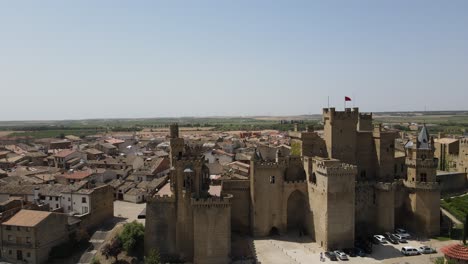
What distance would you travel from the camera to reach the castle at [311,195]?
3959cm

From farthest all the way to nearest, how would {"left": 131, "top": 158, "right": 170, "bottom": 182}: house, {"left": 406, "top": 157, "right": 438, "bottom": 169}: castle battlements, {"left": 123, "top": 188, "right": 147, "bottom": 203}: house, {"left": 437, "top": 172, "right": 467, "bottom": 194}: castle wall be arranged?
{"left": 131, "top": 158, "right": 170, "bottom": 182}: house → {"left": 123, "top": 188, "right": 147, "bottom": 203}: house → {"left": 437, "top": 172, "right": 467, "bottom": 194}: castle wall → {"left": 406, "top": 157, "right": 438, "bottom": 169}: castle battlements

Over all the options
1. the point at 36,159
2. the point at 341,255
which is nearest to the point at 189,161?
the point at 341,255

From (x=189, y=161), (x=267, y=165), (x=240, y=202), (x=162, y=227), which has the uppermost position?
(x=189, y=161)

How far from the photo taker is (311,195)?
44438 mm

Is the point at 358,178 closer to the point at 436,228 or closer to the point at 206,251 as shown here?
the point at 436,228

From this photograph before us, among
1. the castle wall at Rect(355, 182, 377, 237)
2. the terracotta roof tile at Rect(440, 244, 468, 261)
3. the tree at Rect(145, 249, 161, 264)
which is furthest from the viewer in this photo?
the castle wall at Rect(355, 182, 377, 237)

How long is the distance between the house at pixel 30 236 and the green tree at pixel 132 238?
7.18 m

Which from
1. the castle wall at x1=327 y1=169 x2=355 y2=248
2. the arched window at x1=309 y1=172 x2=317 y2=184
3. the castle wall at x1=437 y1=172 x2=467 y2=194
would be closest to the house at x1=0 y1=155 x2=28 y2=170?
the arched window at x1=309 y1=172 x2=317 y2=184

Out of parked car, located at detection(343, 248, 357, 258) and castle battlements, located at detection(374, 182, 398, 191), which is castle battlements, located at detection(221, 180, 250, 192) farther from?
A: castle battlements, located at detection(374, 182, 398, 191)

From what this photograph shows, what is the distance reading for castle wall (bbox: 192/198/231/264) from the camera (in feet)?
127

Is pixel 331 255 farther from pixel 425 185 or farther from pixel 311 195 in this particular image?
pixel 425 185

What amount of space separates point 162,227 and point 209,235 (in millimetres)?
4852

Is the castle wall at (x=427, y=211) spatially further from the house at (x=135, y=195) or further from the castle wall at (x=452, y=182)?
the house at (x=135, y=195)

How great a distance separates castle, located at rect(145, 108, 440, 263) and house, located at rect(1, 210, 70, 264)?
33.6ft
